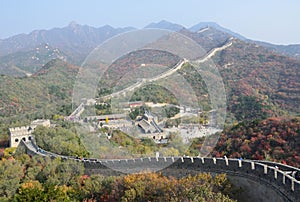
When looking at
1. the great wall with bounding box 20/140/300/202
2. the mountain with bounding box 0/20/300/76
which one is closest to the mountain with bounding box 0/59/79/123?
the mountain with bounding box 0/20/300/76

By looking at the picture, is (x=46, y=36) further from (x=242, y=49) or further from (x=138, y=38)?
(x=138, y=38)

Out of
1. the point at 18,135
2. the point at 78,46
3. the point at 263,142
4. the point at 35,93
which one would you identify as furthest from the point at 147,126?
the point at 78,46

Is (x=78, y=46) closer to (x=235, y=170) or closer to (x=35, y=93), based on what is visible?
(x=35, y=93)

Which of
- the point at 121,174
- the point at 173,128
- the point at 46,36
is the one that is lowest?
the point at 121,174

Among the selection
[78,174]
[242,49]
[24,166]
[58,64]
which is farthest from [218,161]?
[58,64]

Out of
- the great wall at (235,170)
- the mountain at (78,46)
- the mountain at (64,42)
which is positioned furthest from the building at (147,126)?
the mountain at (64,42)

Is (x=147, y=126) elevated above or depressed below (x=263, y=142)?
above

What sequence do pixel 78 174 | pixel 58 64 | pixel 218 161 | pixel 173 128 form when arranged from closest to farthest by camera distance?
pixel 218 161 → pixel 78 174 → pixel 173 128 → pixel 58 64

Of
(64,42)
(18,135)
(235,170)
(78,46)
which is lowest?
(235,170)
